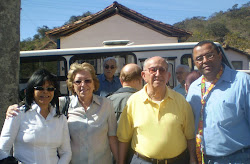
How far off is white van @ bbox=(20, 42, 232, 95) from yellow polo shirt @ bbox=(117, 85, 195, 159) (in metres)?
3.53

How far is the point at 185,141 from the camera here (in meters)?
2.55

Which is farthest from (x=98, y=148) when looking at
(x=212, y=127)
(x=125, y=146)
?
(x=212, y=127)

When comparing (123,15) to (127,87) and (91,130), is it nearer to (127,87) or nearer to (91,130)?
(127,87)

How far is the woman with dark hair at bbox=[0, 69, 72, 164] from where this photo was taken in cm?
218

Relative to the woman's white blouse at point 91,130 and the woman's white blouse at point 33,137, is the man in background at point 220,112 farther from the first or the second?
the woman's white blouse at point 33,137

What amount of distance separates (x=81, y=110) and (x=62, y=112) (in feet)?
0.68

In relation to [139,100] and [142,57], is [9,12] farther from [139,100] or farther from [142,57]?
[142,57]

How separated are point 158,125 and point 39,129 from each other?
46.1 inches

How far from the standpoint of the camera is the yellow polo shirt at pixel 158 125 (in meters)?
2.43

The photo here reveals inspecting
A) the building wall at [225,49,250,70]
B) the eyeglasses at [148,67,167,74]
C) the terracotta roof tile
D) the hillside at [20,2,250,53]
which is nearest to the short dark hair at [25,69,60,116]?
the eyeglasses at [148,67,167,74]

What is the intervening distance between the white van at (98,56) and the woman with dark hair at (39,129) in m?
3.72

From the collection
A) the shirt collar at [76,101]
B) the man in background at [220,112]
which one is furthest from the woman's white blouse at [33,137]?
the man in background at [220,112]

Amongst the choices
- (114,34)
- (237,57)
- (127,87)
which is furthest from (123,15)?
(127,87)

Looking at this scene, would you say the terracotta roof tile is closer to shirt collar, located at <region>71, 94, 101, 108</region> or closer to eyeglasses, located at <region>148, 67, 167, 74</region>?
shirt collar, located at <region>71, 94, 101, 108</region>
